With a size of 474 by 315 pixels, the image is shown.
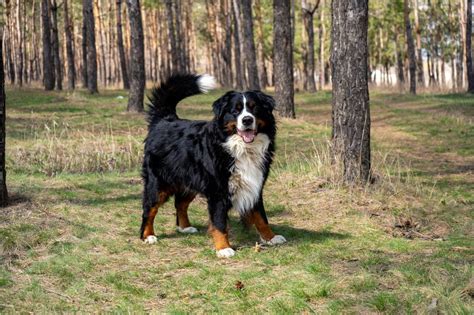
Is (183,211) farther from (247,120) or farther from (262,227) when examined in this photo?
(247,120)

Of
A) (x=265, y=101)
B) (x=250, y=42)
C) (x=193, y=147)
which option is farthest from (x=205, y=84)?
(x=250, y=42)

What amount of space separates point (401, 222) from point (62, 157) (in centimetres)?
630

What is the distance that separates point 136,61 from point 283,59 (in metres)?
4.65

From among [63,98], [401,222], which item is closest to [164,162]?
[401,222]

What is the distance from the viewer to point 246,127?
5.49 metres

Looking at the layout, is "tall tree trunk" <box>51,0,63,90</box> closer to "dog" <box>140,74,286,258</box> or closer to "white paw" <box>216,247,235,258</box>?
"dog" <box>140,74,286,258</box>

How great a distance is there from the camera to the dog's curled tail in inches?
261

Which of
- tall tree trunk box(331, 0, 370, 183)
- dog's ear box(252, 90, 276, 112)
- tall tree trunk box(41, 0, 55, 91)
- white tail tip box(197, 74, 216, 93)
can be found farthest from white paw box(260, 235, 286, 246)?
tall tree trunk box(41, 0, 55, 91)

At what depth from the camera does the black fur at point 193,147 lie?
18.5 feet

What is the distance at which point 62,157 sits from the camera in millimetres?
10398

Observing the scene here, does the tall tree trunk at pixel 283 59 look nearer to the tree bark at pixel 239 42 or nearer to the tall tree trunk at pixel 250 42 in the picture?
the tall tree trunk at pixel 250 42

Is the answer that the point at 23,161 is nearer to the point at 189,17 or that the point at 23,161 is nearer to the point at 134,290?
the point at 134,290

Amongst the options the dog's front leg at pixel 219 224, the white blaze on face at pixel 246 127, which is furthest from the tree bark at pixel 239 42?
the dog's front leg at pixel 219 224

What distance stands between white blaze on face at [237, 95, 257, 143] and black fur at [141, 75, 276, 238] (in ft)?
0.19
